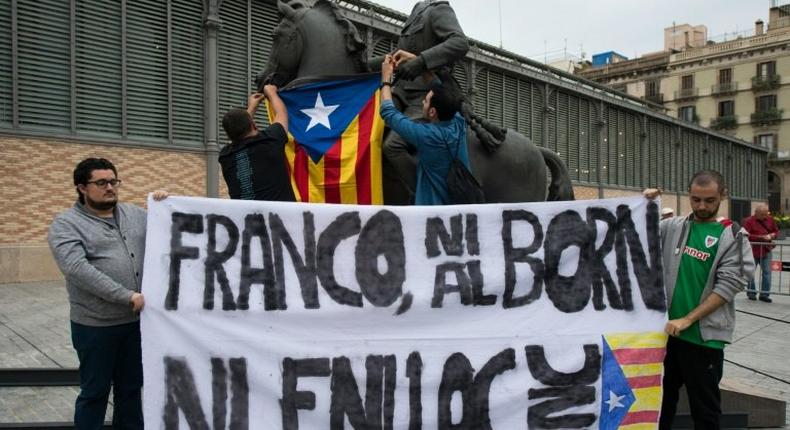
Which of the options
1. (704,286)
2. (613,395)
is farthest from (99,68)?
(704,286)

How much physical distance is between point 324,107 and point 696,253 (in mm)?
2643

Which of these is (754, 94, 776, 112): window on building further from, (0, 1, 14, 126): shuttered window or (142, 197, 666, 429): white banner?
(142, 197, 666, 429): white banner

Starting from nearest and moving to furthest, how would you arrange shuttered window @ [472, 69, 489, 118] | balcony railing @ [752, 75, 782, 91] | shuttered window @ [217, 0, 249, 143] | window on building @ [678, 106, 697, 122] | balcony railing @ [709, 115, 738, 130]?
shuttered window @ [217, 0, 249, 143] → shuttered window @ [472, 69, 489, 118] → balcony railing @ [752, 75, 782, 91] → balcony railing @ [709, 115, 738, 130] → window on building @ [678, 106, 697, 122]

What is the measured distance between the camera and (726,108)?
63.6 m

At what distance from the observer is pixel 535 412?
351 cm

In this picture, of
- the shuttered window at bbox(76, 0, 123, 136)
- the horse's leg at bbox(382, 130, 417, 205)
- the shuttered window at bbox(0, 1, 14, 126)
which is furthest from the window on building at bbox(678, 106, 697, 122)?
the horse's leg at bbox(382, 130, 417, 205)

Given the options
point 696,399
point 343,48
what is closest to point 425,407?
point 696,399

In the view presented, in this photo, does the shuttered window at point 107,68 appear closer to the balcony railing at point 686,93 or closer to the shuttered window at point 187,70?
the shuttered window at point 187,70

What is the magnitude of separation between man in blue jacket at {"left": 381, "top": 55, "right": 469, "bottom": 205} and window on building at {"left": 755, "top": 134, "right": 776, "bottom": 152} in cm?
6827

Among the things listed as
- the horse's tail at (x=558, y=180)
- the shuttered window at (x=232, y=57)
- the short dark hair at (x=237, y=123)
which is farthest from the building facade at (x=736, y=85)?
the short dark hair at (x=237, y=123)

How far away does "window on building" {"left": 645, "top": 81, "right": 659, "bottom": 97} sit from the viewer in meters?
66.1

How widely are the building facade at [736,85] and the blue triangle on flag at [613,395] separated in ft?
205

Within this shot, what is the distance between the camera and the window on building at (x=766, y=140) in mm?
61406

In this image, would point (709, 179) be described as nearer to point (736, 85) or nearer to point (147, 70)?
point (147, 70)
